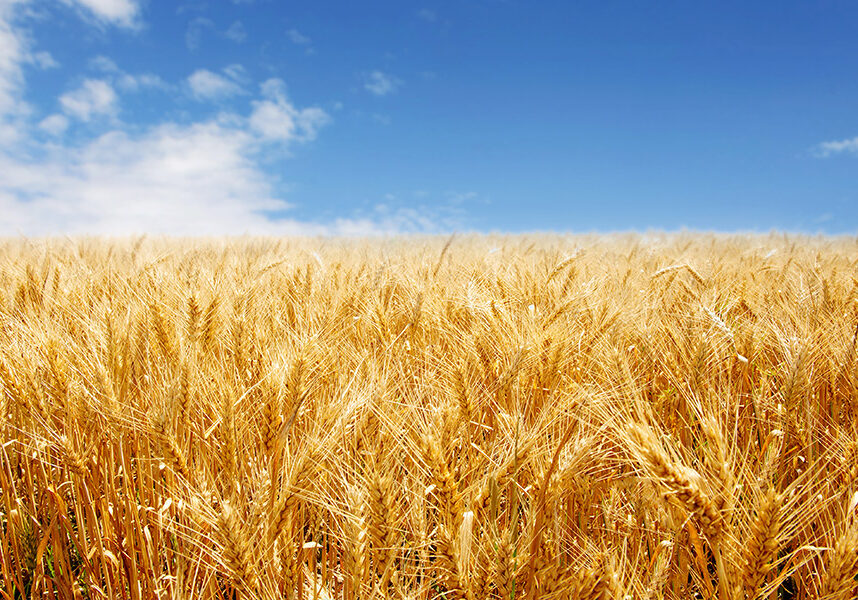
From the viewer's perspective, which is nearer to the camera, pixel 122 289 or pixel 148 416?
pixel 148 416

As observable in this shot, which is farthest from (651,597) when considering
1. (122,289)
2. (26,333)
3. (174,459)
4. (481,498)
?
(122,289)

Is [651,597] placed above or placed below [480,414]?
below

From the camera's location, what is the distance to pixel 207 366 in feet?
5.34

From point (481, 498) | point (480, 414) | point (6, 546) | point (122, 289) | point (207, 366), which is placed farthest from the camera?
point (122, 289)

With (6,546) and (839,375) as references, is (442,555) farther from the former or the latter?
(839,375)

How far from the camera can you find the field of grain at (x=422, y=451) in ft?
3.27

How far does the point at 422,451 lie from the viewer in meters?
1.07

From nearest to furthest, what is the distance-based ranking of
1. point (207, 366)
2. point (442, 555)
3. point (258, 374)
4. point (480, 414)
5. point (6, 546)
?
point (442, 555), point (6, 546), point (207, 366), point (480, 414), point (258, 374)

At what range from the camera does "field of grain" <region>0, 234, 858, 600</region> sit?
997 millimetres

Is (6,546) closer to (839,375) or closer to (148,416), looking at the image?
(148,416)

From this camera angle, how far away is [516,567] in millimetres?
1033

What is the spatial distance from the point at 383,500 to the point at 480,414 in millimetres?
871

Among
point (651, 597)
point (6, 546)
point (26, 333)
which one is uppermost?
point (26, 333)

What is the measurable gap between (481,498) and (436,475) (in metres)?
0.14
